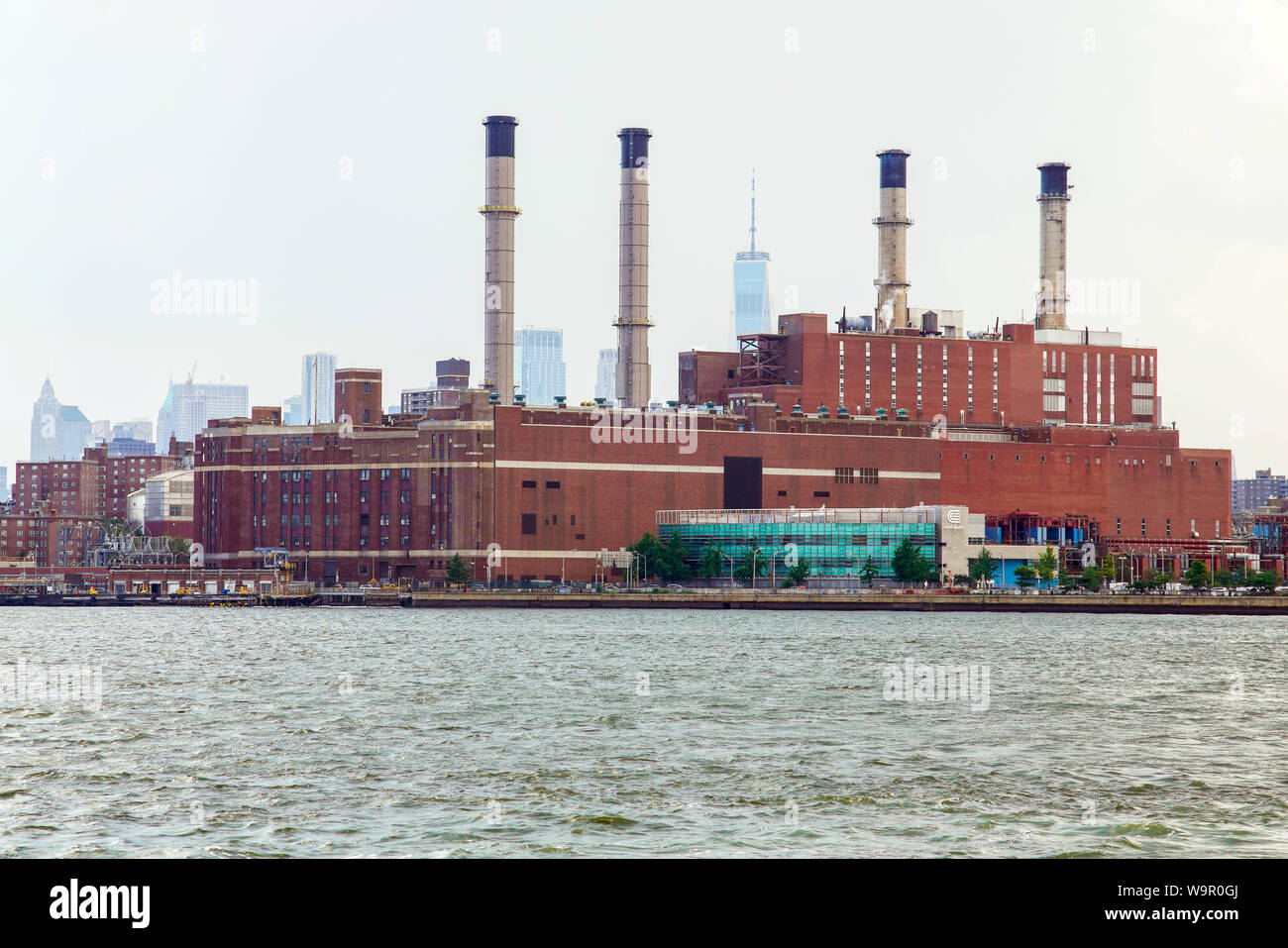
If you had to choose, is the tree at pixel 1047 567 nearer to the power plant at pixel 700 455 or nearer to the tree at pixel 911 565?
the power plant at pixel 700 455

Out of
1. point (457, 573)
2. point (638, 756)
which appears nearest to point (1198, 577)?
point (457, 573)

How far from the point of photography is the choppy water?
29.2 m

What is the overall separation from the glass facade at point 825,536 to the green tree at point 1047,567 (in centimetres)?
985

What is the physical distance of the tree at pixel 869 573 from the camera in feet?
522

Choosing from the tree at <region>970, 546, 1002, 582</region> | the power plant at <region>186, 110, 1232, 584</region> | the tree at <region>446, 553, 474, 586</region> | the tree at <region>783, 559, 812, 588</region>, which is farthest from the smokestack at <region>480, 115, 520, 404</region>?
the tree at <region>970, 546, 1002, 582</region>

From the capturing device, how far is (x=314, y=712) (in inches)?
2051

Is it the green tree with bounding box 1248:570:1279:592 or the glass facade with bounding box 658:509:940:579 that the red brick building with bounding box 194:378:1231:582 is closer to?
the glass facade with bounding box 658:509:940:579

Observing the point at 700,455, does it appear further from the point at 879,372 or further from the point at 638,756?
the point at 638,756

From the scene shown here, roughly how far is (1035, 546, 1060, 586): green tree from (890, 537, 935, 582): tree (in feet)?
34.9

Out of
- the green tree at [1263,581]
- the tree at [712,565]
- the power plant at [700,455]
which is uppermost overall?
the power plant at [700,455]
